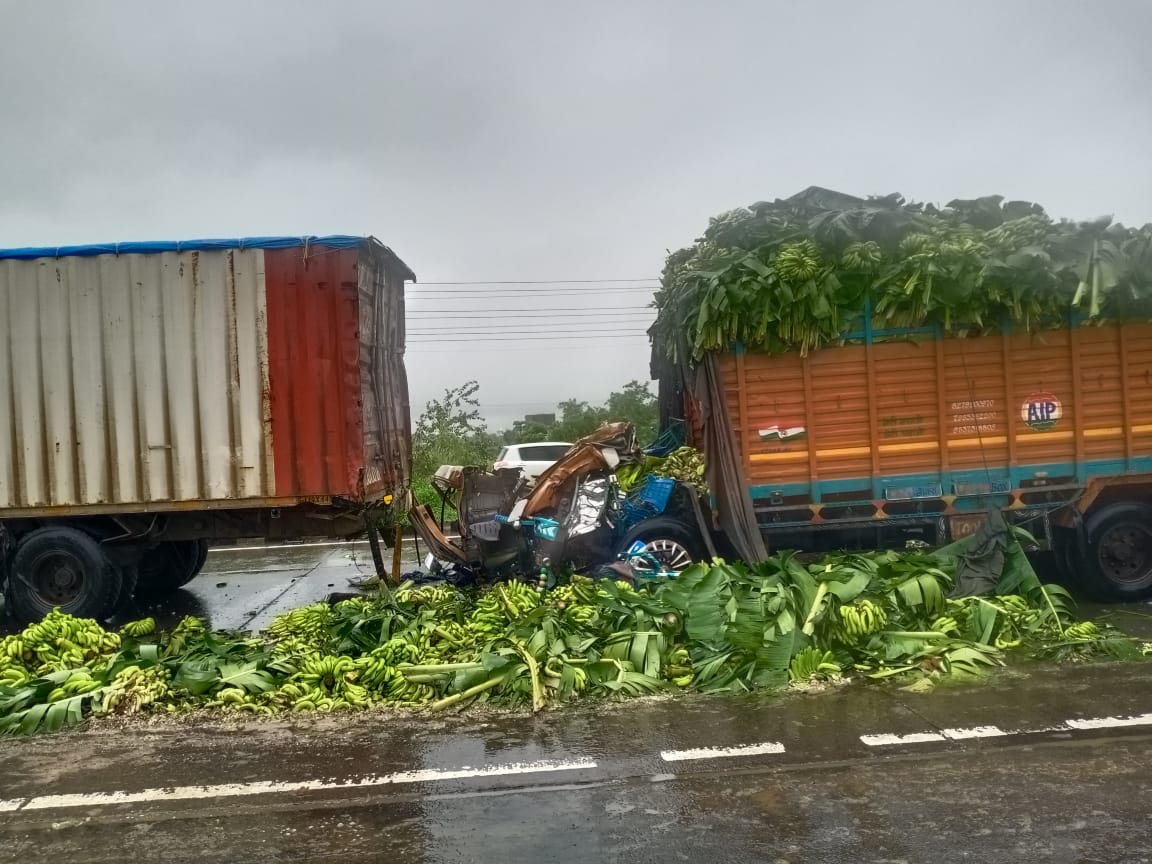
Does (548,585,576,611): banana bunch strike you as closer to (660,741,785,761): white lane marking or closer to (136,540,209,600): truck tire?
(660,741,785,761): white lane marking

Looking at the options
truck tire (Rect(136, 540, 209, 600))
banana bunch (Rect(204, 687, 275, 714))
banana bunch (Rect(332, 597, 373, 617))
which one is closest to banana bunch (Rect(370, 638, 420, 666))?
banana bunch (Rect(204, 687, 275, 714))

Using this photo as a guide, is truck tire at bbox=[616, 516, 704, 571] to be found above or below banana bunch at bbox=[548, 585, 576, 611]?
above

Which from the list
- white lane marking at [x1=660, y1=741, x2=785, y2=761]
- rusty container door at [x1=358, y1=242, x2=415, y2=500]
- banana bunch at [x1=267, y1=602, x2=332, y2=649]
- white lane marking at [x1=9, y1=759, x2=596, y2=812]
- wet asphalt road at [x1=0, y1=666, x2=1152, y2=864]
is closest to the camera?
wet asphalt road at [x1=0, y1=666, x2=1152, y2=864]

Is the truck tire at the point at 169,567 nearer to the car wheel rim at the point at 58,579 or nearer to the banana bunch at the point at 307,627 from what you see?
the car wheel rim at the point at 58,579

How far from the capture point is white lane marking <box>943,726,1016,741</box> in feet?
16.1

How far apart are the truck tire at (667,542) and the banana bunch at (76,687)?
416 centimetres

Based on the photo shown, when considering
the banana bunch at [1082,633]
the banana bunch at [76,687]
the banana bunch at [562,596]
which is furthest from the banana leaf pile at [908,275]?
the banana bunch at [76,687]

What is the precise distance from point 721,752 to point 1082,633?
321 cm

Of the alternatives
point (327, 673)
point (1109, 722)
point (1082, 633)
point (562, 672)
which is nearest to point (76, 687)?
point (327, 673)

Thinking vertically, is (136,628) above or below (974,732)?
above

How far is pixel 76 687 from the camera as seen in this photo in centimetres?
584

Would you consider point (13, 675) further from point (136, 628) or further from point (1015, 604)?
point (1015, 604)

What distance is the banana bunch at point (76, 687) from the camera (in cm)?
575

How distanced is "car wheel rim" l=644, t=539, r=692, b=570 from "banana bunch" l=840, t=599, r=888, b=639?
2.08m
